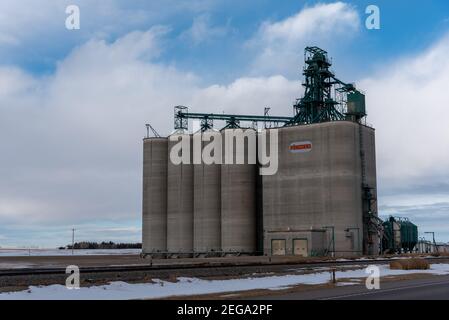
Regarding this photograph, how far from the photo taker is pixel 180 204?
336 ft

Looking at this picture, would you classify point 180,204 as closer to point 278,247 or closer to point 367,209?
point 278,247

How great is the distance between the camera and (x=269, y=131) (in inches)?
3760

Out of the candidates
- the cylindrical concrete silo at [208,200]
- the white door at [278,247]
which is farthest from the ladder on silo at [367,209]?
the cylindrical concrete silo at [208,200]

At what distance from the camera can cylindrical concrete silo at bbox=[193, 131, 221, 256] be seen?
323 feet

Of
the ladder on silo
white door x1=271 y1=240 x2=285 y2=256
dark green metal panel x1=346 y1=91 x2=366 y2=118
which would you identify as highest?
dark green metal panel x1=346 y1=91 x2=366 y2=118

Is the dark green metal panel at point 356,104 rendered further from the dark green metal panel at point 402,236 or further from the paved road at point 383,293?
the paved road at point 383,293

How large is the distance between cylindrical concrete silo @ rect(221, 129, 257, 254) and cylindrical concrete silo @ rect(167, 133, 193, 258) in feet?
24.5

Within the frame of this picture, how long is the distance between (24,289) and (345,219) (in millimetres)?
64043

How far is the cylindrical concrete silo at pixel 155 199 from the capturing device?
104312 mm

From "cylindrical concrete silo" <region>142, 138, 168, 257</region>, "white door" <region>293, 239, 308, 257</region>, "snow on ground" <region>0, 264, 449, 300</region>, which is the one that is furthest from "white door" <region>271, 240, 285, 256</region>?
"snow on ground" <region>0, 264, 449, 300</region>

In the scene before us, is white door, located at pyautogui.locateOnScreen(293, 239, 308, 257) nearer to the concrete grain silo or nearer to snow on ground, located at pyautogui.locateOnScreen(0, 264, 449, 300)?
the concrete grain silo

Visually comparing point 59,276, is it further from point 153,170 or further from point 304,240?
point 153,170

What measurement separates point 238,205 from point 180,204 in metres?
12.1
